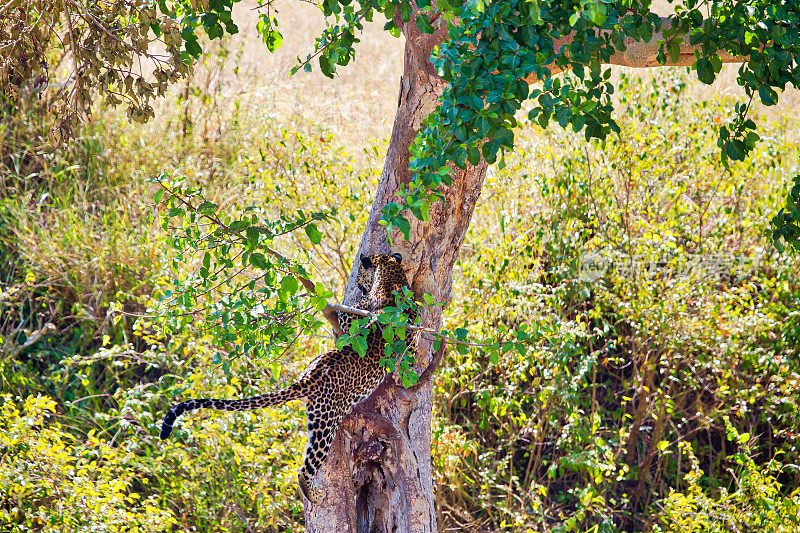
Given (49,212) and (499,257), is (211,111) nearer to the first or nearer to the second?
(49,212)

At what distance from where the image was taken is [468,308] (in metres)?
5.69

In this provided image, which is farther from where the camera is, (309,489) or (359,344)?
(309,489)

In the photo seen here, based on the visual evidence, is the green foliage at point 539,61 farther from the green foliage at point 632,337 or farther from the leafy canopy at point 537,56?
the green foliage at point 632,337

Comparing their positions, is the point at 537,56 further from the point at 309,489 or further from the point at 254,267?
the point at 309,489

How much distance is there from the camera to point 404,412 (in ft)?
13.4

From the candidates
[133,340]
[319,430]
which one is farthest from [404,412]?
[133,340]

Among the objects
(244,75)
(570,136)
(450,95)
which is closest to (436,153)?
(450,95)

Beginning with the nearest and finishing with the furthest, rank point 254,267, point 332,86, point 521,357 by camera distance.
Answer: point 254,267, point 521,357, point 332,86

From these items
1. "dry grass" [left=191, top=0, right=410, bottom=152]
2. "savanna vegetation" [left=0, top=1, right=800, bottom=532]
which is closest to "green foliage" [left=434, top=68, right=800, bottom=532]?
"savanna vegetation" [left=0, top=1, right=800, bottom=532]

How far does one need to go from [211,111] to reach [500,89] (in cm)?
645

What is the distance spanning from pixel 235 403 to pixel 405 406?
105 centimetres

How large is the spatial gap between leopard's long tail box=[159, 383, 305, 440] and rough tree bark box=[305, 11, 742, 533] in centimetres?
56

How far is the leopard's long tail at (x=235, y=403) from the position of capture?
305 centimetres

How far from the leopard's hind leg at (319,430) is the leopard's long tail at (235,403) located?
112 mm
